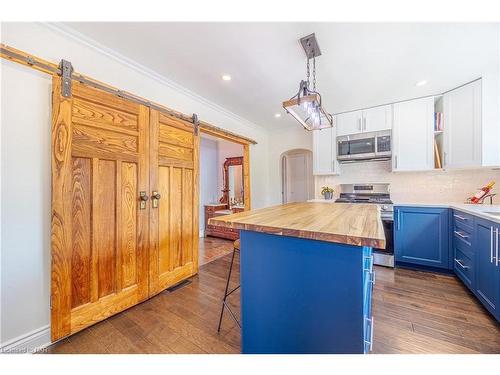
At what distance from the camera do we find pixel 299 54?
1.94m

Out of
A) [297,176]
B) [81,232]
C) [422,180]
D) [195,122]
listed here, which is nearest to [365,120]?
[422,180]

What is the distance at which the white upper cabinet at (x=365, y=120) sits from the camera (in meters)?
3.23

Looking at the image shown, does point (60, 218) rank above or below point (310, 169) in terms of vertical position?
below

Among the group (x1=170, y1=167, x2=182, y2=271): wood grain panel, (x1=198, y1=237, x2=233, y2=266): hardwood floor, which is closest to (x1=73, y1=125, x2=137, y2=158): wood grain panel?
(x1=170, y1=167, x2=182, y2=271): wood grain panel

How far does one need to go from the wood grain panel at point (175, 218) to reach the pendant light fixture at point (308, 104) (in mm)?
1520

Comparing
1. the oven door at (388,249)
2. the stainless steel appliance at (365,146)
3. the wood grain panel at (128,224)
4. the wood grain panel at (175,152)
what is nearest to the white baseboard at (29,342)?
the wood grain panel at (128,224)

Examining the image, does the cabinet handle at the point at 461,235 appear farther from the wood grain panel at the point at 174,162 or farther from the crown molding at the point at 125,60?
the crown molding at the point at 125,60

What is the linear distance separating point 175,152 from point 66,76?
1091 millimetres

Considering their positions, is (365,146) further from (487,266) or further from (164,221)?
(164,221)

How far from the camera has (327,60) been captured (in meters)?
2.04
